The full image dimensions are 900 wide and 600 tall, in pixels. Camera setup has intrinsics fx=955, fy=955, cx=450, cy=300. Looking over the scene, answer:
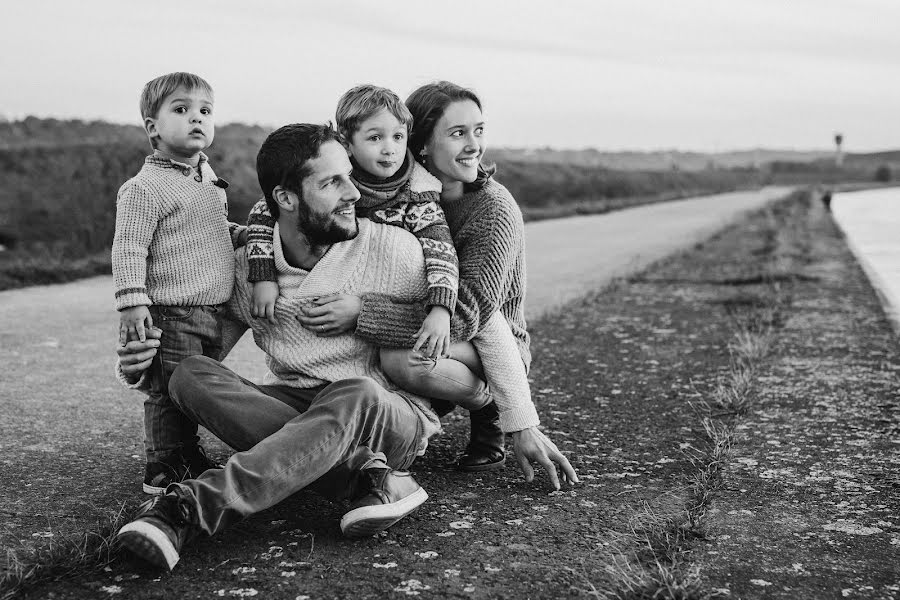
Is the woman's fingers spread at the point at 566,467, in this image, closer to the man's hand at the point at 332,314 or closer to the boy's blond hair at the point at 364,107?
the man's hand at the point at 332,314

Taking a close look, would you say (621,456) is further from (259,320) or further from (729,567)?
(259,320)

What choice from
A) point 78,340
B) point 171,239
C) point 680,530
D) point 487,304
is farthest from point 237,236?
point 78,340

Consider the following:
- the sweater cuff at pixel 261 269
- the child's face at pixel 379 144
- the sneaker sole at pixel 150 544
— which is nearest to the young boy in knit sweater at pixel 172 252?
the sweater cuff at pixel 261 269

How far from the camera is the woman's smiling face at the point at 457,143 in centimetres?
304

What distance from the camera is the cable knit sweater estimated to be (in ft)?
9.41

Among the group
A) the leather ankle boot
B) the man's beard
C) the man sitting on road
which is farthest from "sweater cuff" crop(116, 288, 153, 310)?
the leather ankle boot

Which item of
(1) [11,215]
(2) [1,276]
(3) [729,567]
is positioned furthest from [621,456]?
(1) [11,215]

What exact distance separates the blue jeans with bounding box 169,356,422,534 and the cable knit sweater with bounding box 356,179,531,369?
0.74ft

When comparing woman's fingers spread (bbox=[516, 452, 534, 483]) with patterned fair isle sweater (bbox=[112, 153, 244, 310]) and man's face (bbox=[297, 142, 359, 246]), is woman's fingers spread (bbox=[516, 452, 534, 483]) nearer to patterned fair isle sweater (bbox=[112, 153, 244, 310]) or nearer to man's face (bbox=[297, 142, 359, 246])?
man's face (bbox=[297, 142, 359, 246])

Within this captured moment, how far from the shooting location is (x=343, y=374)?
2.90 metres

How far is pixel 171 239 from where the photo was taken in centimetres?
289

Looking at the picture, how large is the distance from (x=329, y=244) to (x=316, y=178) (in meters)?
0.22

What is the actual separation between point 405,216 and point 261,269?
47cm

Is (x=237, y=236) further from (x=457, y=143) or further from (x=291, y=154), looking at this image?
(x=457, y=143)
